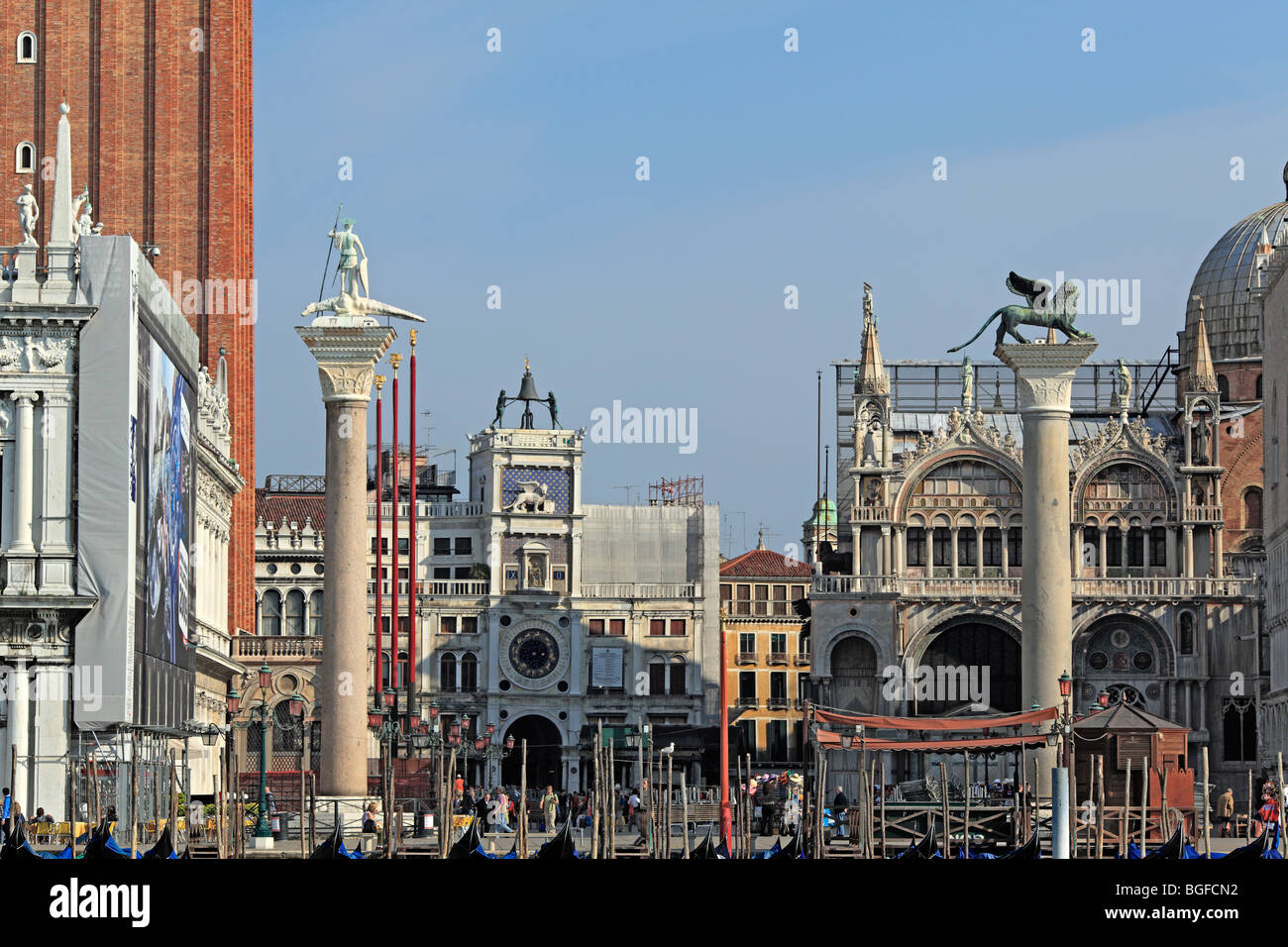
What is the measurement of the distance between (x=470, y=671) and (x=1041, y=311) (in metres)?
45.8

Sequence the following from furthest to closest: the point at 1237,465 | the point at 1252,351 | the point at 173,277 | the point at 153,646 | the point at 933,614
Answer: the point at 1252,351 → the point at 1237,465 → the point at 933,614 → the point at 173,277 → the point at 153,646

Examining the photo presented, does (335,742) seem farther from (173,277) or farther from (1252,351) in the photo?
(1252,351)

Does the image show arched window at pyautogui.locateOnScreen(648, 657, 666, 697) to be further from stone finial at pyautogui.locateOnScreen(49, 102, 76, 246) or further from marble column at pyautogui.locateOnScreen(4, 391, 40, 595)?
marble column at pyautogui.locateOnScreen(4, 391, 40, 595)

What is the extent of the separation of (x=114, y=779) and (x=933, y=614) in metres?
40.2

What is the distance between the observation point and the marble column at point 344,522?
43.1 metres

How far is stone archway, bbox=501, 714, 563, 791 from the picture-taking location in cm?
9206

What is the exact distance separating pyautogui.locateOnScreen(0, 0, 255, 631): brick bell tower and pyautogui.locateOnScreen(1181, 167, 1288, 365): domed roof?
4066 cm

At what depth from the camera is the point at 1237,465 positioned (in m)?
88.3

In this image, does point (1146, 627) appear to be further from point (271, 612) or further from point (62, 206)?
point (62, 206)

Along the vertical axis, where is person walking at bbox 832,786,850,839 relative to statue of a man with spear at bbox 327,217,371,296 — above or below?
below

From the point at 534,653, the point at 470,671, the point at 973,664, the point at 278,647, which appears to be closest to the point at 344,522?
the point at 278,647

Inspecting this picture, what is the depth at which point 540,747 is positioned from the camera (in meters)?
92.1

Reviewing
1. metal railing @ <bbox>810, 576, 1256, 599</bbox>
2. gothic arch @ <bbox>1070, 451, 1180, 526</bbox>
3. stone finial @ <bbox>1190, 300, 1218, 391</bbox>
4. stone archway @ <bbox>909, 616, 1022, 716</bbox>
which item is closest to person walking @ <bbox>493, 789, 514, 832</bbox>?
metal railing @ <bbox>810, 576, 1256, 599</bbox>

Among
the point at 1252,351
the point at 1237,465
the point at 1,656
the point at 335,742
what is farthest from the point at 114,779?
the point at 1252,351
